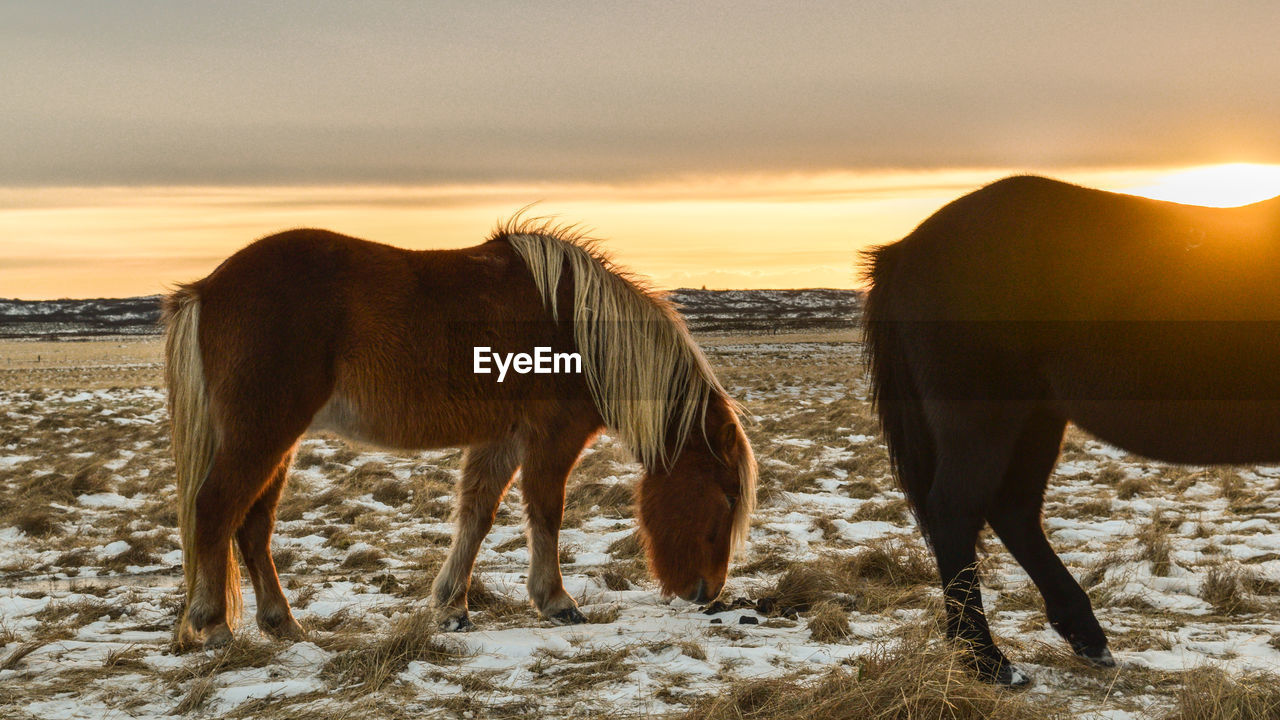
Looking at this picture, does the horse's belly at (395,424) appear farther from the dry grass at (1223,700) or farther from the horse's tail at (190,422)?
the dry grass at (1223,700)

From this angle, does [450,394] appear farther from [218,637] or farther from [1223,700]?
[1223,700]

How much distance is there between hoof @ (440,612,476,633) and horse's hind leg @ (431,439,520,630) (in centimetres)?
2

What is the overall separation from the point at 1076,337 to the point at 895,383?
0.73 meters

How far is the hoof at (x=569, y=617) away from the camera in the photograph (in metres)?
4.66

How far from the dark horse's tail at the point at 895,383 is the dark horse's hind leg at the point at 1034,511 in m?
0.35

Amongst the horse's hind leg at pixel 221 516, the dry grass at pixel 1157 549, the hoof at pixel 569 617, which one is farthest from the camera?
the dry grass at pixel 1157 549

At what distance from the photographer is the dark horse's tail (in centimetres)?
376

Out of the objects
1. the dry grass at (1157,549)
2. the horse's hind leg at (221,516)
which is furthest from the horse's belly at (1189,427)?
the horse's hind leg at (221,516)

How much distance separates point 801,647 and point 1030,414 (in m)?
1.37

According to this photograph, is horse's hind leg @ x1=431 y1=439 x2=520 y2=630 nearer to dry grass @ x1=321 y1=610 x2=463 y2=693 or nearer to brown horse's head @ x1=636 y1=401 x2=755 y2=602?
dry grass @ x1=321 y1=610 x2=463 y2=693

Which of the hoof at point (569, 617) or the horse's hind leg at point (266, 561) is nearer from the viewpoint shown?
the horse's hind leg at point (266, 561)

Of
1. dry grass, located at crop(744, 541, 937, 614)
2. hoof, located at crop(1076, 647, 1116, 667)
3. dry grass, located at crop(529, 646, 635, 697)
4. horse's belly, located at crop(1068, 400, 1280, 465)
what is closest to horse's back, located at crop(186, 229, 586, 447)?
dry grass, located at crop(529, 646, 635, 697)

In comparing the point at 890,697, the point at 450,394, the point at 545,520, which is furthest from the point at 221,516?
the point at 890,697

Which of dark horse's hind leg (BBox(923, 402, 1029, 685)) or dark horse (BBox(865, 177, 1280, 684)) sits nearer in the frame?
dark horse (BBox(865, 177, 1280, 684))
